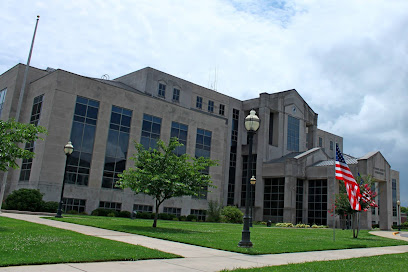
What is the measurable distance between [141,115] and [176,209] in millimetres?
13503

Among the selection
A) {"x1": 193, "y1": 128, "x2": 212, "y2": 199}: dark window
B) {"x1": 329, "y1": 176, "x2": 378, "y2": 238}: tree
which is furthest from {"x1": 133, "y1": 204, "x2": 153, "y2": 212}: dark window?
{"x1": 329, "y1": 176, "x2": 378, "y2": 238}: tree

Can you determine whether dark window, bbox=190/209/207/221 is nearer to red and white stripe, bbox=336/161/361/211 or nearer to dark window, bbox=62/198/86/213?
dark window, bbox=62/198/86/213

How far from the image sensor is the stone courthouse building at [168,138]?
40250mm

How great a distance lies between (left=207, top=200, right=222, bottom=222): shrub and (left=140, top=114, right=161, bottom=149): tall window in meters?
11.4

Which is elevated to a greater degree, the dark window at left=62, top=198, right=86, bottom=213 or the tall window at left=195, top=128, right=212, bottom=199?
the tall window at left=195, top=128, right=212, bottom=199

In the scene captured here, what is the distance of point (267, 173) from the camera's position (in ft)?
186

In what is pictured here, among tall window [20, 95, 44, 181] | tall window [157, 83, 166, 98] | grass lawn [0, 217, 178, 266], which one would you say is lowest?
grass lawn [0, 217, 178, 266]

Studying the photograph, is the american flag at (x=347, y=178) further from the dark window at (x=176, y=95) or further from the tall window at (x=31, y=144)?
the dark window at (x=176, y=95)

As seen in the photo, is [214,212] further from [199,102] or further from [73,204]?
[199,102]

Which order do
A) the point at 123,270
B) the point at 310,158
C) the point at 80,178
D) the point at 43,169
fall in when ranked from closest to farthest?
the point at 123,270
the point at 43,169
the point at 80,178
the point at 310,158

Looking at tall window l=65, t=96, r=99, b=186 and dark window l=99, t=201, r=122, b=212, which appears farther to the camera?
dark window l=99, t=201, r=122, b=212

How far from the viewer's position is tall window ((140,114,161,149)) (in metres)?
46.8

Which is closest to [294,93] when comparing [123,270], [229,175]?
[229,175]

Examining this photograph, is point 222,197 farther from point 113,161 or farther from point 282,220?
point 113,161
